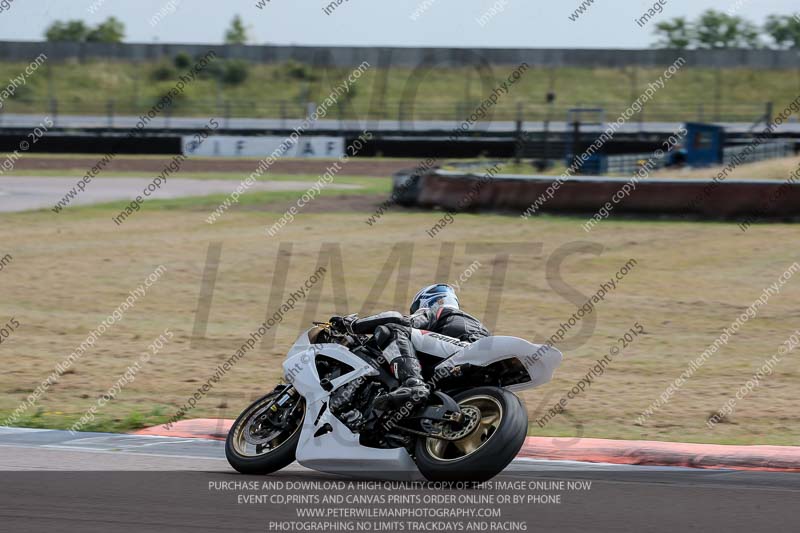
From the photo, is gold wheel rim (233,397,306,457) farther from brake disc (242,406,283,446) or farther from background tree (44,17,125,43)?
background tree (44,17,125,43)

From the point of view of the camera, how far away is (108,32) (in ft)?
315

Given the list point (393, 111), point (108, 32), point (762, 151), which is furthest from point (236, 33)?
point (762, 151)

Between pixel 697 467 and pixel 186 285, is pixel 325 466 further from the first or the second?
pixel 186 285

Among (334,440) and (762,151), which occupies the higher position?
(334,440)

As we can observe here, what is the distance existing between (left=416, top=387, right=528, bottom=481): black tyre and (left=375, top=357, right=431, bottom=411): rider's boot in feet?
0.70

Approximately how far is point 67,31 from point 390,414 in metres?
95.6

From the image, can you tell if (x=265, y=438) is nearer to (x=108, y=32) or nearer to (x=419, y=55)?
(x=419, y=55)

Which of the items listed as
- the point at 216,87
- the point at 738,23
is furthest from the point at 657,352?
the point at 738,23

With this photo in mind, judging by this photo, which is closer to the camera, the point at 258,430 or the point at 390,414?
the point at 390,414

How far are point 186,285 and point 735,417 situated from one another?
31.7 feet

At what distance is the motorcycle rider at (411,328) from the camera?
273 inches

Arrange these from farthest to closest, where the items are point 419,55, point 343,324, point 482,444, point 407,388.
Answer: point 419,55 < point 343,324 < point 407,388 < point 482,444

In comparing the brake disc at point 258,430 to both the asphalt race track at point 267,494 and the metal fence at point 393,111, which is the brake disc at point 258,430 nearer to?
the asphalt race track at point 267,494

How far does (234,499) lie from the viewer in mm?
6609
